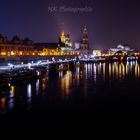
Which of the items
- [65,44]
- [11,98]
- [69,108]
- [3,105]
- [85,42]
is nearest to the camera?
[69,108]

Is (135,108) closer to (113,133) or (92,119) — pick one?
(92,119)

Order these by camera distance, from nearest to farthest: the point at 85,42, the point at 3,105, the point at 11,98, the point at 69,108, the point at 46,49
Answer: the point at 69,108
the point at 3,105
the point at 11,98
the point at 46,49
the point at 85,42

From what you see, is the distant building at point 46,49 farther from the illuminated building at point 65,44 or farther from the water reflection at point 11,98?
the water reflection at point 11,98

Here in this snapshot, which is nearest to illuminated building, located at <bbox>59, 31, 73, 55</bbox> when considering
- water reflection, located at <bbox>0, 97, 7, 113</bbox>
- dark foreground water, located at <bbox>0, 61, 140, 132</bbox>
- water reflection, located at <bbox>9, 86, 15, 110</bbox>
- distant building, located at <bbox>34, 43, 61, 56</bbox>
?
distant building, located at <bbox>34, 43, 61, 56</bbox>

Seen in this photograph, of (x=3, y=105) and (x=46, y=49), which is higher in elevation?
(x=46, y=49)

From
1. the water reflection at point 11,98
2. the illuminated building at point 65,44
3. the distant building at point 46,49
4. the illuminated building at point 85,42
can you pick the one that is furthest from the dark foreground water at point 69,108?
the illuminated building at point 85,42

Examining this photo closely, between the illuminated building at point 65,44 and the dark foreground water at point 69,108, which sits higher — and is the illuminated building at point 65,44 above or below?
above

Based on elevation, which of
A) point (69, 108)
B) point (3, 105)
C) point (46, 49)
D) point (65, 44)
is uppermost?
point (65, 44)

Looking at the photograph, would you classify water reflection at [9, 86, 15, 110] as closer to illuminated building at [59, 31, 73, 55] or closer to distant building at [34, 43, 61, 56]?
distant building at [34, 43, 61, 56]

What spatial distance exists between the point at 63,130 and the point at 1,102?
763cm

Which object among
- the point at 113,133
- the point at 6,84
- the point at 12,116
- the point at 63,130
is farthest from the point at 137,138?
the point at 6,84

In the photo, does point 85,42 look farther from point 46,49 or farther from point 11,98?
point 11,98

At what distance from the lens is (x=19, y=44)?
249ft

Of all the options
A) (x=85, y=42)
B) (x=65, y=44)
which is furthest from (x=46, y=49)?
(x=85, y=42)
